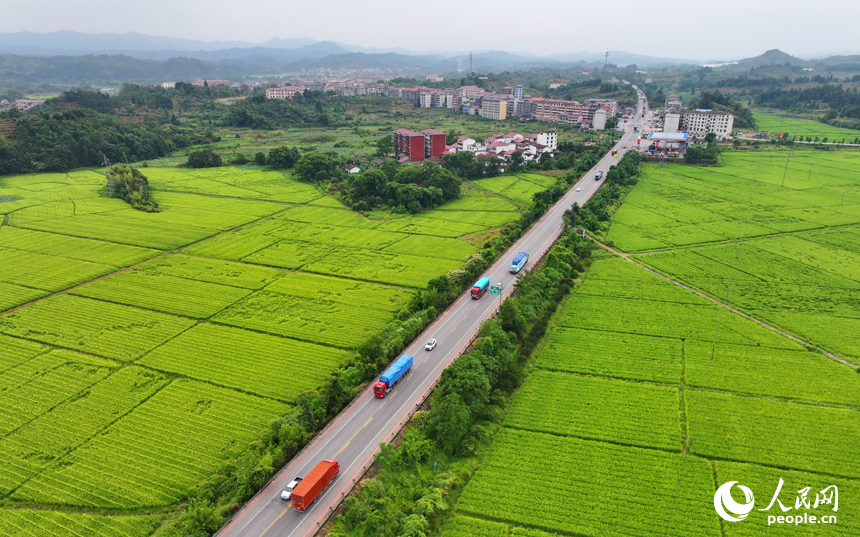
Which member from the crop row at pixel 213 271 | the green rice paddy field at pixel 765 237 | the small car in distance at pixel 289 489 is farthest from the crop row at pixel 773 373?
the crop row at pixel 213 271

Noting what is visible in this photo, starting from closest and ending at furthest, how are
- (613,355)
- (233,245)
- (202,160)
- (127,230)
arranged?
1. (613,355)
2. (233,245)
3. (127,230)
4. (202,160)

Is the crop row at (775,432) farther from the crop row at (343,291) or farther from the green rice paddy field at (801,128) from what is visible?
the green rice paddy field at (801,128)

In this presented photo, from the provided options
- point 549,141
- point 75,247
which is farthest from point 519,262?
point 549,141

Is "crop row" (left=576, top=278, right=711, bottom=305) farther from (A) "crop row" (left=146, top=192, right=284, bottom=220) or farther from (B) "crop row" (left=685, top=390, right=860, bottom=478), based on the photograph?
(A) "crop row" (left=146, top=192, right=284, bottom=220)

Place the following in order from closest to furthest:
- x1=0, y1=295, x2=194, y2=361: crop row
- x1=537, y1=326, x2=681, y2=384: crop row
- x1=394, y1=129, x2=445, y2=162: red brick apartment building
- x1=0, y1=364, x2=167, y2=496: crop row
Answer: x1=0, y1=364, x2=167, y2=496: crop row
x1=537, y1=326, x2=681, y2=384: crop row
x1=0, y1=295, x2=194, y2=361: crop row
x1=394, y1=129, x2=445, y2=162: red brick apartment building

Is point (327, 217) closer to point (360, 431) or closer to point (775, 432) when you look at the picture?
point (360, 431)

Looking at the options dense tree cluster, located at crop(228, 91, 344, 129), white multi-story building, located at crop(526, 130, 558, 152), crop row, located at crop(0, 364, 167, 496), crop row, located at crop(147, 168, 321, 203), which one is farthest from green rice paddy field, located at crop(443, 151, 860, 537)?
dense tree cluster, located at crop(228, 91, 344, 129)
